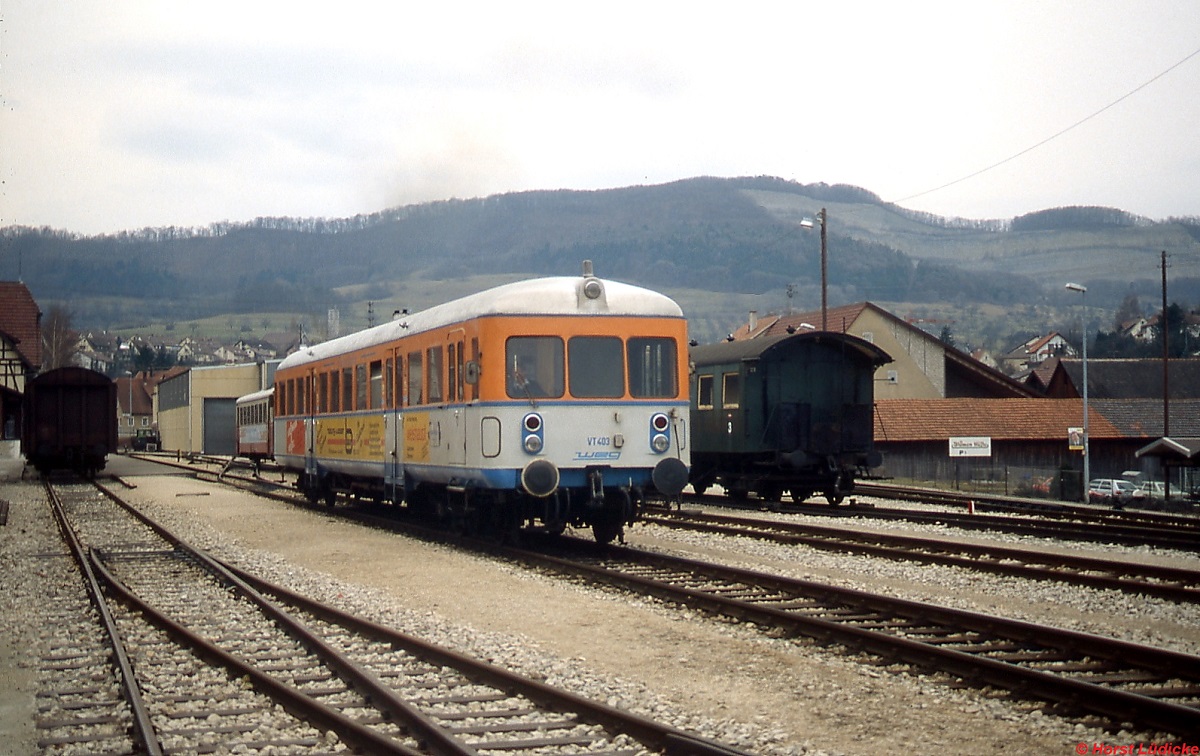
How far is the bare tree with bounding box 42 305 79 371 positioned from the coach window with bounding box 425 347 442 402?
82.2 metres

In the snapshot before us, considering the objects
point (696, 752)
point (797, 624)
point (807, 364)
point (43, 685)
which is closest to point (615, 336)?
point (797, 624)

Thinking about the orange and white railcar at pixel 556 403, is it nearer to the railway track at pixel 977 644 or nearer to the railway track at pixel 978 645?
the railway track at pixel 978 645

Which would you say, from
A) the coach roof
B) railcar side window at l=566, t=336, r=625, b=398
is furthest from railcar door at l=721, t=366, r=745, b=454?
railcar side window at l=566, t=336, r=625, b=398

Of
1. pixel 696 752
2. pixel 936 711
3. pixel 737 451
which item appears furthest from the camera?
pixel 737 451

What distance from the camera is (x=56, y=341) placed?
97375mm

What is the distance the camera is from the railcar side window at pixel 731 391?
24547 mm

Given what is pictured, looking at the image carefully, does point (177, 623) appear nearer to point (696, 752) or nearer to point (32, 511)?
point (696, 752)

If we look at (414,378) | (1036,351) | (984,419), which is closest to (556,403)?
(414,378)

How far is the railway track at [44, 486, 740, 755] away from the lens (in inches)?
259

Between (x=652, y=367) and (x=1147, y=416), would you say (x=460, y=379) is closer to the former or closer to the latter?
(x=652, y=367)

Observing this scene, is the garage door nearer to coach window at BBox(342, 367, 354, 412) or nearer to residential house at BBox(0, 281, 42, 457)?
residential house at BBox(0, 281, 42, 457)

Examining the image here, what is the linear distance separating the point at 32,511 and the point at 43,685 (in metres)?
19.0

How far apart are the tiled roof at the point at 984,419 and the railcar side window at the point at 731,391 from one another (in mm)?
22638

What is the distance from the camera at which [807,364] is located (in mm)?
24797
